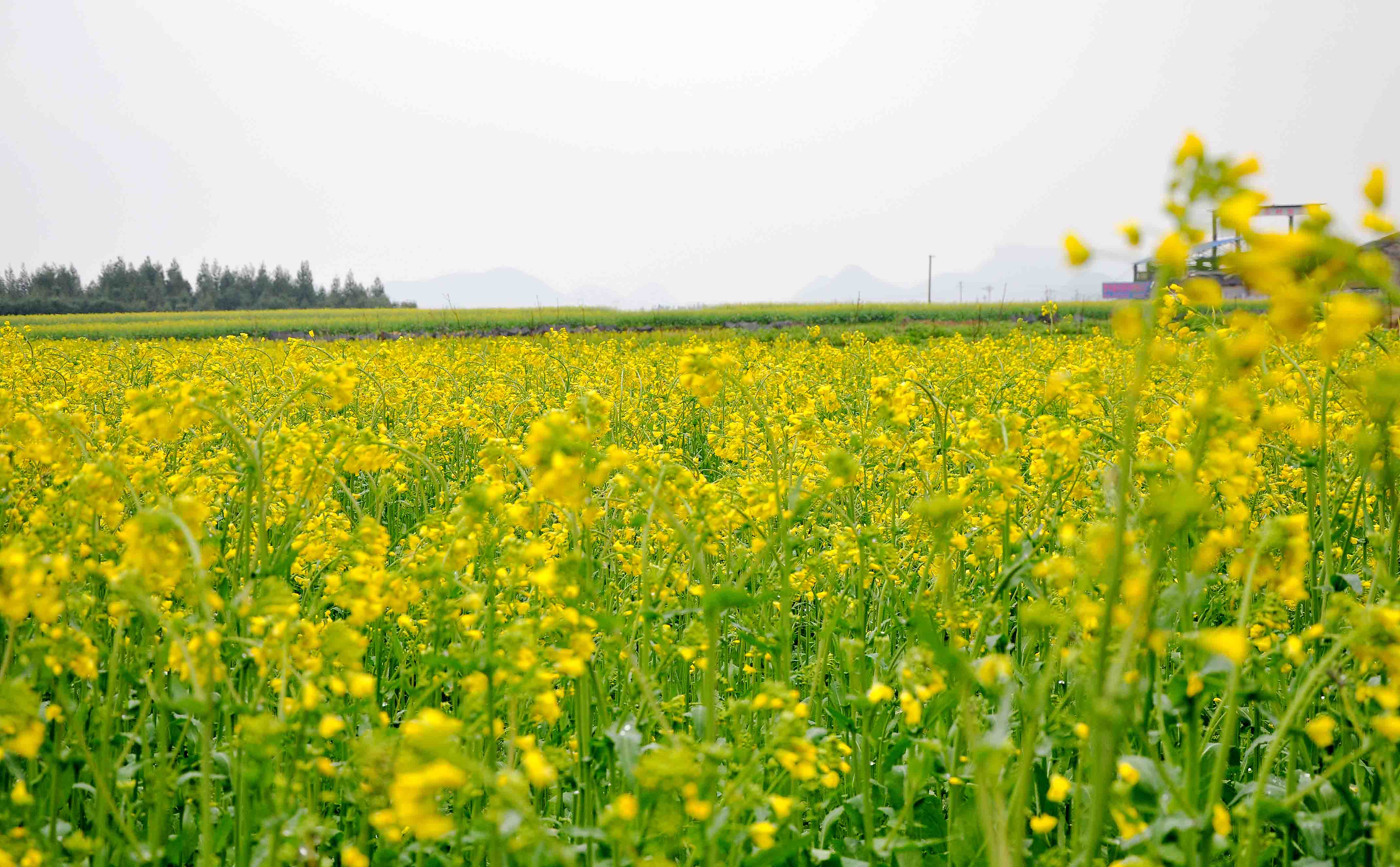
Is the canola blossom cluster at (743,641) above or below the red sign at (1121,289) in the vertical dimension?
below

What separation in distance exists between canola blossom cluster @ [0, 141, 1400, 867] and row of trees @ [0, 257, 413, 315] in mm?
85664

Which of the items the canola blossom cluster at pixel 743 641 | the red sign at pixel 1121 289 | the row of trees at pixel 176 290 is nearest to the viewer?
the canola blossom cluster at pixel 743 641

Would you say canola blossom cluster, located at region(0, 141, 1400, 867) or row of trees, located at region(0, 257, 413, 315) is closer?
canola blossom cluster, located at region(0, 141, 1400, 867)

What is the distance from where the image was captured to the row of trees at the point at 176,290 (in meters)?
85.8

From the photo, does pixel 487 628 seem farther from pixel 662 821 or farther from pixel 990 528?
pixel 990 528

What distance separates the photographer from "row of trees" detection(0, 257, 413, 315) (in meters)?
85.8

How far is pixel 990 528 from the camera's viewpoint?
3.03 metres

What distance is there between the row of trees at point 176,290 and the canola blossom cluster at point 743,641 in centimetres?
8566

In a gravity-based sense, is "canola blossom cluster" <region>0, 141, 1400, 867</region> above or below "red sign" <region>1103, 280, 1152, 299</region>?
below

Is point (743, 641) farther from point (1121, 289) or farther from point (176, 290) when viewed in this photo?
point (176, 290)

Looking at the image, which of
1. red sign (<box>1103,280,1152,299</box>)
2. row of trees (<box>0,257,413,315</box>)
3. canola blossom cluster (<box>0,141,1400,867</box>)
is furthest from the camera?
row of trees (<box>0,257,413,315</box>)

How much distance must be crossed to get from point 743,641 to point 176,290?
10714cm

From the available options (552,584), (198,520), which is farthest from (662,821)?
(198,520)

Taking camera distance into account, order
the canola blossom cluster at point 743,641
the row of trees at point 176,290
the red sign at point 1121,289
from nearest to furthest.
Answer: the canola blossom cluster at point 743,641
the red sign at point 1121,289
the row of trees at point 176,290
